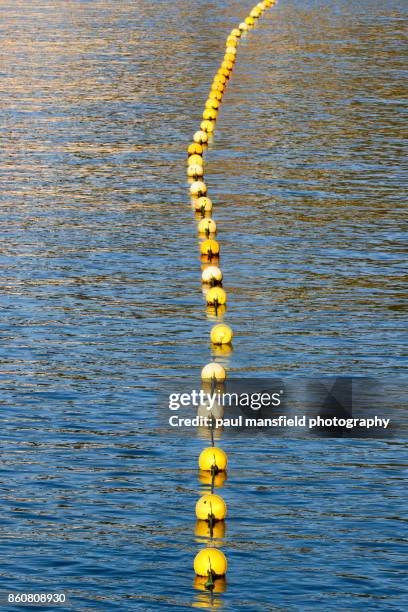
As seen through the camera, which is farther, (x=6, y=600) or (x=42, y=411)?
(x=42, y=411)

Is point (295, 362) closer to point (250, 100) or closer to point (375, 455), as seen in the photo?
point (375, 455)

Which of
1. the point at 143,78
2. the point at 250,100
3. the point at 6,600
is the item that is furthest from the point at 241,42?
the point at 6,600

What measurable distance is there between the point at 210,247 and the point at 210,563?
1915 cm

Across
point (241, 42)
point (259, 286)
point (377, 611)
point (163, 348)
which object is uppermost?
point (241, 42)

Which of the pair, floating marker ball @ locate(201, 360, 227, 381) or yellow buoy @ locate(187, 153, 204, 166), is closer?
floating marker ball @ locate(201, 360, 227, 381)

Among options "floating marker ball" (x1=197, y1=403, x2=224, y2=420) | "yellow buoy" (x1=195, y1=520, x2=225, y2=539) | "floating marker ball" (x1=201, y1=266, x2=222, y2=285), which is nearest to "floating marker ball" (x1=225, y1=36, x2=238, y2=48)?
"floating marker ball" (x1=201, y1=266, x2=222, y2=285)

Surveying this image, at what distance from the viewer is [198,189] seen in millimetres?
47625

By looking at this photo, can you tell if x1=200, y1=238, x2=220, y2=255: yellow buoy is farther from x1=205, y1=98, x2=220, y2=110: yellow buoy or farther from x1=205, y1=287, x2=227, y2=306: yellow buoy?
x1=205, y1=98, x2=220, y2=110: yellow buoy

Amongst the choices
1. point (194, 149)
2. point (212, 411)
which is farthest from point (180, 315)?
point (194, 149)

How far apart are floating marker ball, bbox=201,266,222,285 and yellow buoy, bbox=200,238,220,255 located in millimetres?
2680

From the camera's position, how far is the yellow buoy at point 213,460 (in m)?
25.8

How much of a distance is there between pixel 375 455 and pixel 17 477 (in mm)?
6318

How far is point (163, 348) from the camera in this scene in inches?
1296

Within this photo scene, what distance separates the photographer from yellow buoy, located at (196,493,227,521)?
78.3 ft
